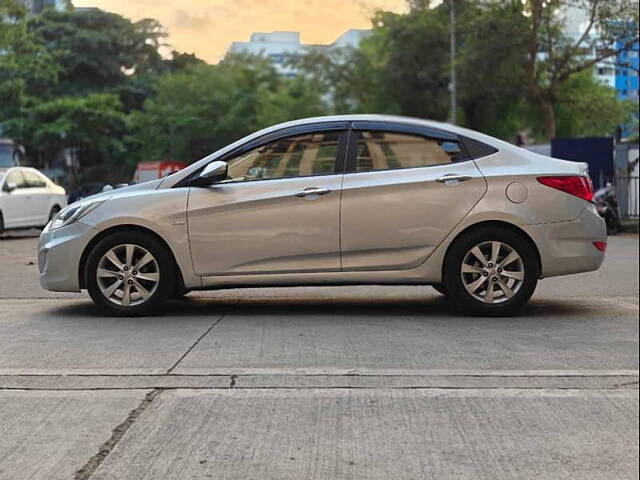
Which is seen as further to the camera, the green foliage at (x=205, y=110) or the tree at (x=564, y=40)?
the tree at (x=564, y=40)

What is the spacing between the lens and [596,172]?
2111 cm

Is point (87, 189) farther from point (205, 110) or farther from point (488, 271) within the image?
point (488, 271)

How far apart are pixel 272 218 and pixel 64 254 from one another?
1435mm

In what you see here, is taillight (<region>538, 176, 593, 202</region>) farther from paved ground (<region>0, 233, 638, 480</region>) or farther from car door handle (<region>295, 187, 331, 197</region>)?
car door handle (<region>295, 187, 331, 197</region>)

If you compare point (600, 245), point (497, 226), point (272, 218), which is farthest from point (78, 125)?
point (600, 245)

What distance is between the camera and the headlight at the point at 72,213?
20.5 feet

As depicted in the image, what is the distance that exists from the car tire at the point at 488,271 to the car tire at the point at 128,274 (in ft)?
6.52

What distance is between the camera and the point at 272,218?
6359mm

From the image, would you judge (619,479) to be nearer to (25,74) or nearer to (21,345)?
(21,345)

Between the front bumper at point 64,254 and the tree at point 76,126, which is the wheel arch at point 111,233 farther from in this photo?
the tree at point 76,126

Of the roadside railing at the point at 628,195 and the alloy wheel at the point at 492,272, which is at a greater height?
the alloy wheel at the point at 492,272

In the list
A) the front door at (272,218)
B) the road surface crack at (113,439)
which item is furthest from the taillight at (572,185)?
the road surface crack at (113,439)

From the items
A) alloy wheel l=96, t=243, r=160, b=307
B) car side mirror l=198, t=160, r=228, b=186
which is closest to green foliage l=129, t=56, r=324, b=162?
car side mirror l=198, t=160, r=228, b=186

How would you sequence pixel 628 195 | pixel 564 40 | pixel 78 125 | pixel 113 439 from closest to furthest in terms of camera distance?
pixel 113 439 → pixel 78 125 → pixel 628 195 → pixel 564 40
